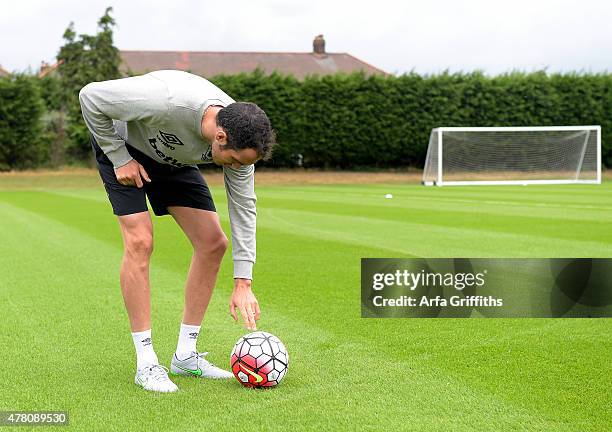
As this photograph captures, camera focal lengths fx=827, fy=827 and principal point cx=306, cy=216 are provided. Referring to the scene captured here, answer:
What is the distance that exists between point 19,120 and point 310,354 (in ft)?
105

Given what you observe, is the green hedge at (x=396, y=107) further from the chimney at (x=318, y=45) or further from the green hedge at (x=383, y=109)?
the chimney at (x=318, y=45)

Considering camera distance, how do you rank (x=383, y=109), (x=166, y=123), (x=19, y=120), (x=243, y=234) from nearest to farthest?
(x=166, y=123) < (x=243, y=234) < (x=19, y=120) < (x=383, y=109)

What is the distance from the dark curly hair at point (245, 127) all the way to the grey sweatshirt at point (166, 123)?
0.71ft

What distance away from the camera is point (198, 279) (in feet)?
15.6

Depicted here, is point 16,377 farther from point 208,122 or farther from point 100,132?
point 208,122

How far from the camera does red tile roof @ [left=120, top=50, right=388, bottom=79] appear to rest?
182ft

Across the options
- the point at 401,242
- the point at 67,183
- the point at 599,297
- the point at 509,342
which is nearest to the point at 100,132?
the point at 509,342

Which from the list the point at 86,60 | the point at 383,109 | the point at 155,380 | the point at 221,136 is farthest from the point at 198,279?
the point at 86,60

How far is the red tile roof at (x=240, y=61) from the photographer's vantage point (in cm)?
5562

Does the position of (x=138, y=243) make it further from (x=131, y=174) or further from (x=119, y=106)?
(x=119, y=106)

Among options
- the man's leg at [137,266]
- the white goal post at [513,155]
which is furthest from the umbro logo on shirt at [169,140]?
the white goal post at [513,155]

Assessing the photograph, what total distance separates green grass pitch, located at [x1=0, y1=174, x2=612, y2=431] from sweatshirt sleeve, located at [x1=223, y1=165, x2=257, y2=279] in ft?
2.17

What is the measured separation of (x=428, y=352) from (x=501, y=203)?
50.2ft

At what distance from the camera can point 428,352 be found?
5.08 m
